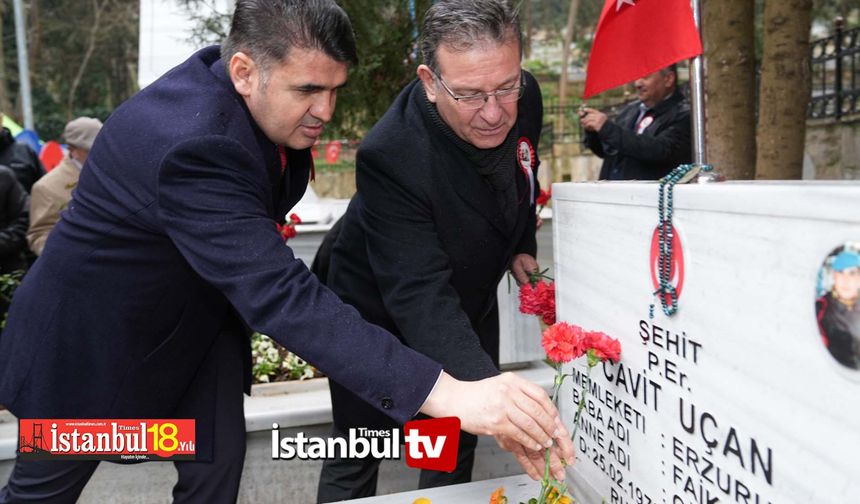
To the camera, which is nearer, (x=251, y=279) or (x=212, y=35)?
(x=251, y=279)

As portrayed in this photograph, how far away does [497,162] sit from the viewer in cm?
201

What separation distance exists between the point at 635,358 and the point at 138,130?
3.67 feet

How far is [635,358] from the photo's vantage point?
1505 mm

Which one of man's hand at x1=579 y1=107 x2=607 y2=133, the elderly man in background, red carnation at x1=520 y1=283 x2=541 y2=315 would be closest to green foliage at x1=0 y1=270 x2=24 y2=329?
the elderly man in background

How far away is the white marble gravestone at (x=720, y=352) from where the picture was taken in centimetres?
97

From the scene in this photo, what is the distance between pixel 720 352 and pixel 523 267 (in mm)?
1227

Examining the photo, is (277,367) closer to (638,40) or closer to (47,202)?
(47,202)

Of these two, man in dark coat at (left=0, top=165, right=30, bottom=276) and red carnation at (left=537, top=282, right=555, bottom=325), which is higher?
man in dark coat at (left=0, top=165, right=30, bottom=276)

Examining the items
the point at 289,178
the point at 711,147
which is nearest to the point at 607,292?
the point at 289,178

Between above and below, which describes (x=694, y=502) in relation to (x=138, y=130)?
below

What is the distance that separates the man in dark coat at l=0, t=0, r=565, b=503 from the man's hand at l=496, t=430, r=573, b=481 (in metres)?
0.10

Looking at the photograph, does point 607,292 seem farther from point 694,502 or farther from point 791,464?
point 791,464

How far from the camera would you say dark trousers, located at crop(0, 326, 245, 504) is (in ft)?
6.10

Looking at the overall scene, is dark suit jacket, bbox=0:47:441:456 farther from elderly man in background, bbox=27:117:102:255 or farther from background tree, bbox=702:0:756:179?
background tree, bbox=702:0:756:179
